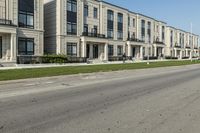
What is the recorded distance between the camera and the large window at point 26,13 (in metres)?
37.8

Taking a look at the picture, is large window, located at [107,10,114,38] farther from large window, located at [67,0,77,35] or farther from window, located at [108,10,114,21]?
large window, located at [67,0,77,35]

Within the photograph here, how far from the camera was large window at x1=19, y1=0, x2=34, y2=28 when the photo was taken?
37.8 meters

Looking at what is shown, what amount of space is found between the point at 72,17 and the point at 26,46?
36.3ft

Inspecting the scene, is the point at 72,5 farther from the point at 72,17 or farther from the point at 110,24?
the point at 110,24

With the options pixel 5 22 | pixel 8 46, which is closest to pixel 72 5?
pixel 5 22

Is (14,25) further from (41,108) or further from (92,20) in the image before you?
(41,108)

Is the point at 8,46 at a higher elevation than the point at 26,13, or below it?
below

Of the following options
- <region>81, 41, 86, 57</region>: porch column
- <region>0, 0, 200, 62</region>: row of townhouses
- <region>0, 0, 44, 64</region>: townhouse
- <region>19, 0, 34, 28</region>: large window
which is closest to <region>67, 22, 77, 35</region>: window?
<region>0, 0, 200, 62</region>: row of townhouses

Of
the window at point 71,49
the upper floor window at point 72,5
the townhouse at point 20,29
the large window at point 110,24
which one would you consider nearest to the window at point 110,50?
the large window at point 110,24

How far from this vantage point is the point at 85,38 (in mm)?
47406

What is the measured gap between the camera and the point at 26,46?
38094mm

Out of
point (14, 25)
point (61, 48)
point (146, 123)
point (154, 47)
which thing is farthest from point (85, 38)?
point (146, 123)

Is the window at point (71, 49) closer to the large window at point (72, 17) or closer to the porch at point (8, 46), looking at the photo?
the large window at point (72, 17)

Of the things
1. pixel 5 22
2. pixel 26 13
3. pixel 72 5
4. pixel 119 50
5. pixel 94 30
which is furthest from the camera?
pixel 119 50
